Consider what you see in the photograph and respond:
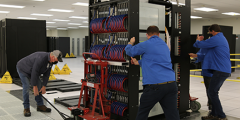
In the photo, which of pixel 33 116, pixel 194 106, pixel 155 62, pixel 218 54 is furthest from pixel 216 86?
pixel 33 116

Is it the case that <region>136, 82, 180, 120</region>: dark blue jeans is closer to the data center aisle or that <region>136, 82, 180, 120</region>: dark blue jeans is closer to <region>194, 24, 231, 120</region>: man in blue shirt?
<region>194, 24, 231, 120</region>: man in blue shirt

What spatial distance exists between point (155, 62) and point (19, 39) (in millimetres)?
8353

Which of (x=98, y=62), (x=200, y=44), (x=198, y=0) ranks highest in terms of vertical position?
(x=198, y=0)

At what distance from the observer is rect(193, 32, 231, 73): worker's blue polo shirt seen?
4355 millimetres

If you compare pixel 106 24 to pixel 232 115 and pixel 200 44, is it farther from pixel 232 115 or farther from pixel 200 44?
pixel 232 115

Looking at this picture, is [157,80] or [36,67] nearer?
[157,80]

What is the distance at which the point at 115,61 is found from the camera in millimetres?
4395

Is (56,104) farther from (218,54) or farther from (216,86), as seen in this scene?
(218,54)

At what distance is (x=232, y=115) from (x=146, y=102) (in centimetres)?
287

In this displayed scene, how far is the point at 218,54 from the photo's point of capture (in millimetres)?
4379

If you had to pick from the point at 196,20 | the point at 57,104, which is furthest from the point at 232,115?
the point at 196,20

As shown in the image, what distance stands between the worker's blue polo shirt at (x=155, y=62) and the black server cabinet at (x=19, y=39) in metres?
8.05

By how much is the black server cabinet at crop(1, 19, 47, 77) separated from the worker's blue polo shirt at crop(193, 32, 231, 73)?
7664mm

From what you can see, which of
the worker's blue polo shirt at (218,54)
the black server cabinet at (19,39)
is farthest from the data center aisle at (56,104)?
the black server cabinet at (19,39)
